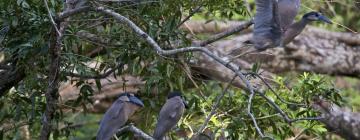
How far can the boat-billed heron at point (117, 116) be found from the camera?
14.5ft

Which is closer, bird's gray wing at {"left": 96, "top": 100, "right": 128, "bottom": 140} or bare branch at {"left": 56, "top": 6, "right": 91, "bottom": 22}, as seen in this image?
bare branch at {"left": 56, "top": 6, "right": 91, "bottom": 22}

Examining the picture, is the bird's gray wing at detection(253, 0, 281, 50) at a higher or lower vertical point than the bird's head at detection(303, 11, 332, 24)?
higher

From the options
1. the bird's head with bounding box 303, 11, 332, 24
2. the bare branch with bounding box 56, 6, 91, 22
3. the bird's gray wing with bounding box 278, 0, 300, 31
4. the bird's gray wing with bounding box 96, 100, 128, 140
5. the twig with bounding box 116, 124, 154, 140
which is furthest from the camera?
the bird's head with bounding box 303, 11, 332, 24

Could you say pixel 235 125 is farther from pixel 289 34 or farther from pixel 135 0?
pixel 135 0

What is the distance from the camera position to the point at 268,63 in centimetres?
784

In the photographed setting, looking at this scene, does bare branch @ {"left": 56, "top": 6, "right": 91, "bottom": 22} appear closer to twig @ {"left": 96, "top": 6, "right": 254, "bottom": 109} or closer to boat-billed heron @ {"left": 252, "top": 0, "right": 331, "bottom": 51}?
twig @ {"left": 96, "top": 6, "right": 254, "bottom": 109}

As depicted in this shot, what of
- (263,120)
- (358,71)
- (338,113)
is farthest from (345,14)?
(263,120)

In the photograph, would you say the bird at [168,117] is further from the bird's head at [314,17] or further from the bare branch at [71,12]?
the bird's head at [314,17]

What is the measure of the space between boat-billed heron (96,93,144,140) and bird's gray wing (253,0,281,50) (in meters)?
0.88

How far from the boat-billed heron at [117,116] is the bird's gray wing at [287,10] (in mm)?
968

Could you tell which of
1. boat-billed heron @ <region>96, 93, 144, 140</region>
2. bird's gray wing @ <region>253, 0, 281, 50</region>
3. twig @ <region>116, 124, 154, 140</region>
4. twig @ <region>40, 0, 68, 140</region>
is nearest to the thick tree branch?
twig @ <region>40, 0, 68, 140</region>

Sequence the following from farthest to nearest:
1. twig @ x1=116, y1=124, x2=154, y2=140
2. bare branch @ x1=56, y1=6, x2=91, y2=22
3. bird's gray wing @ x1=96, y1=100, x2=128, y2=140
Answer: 1. bird's gray wing @ x1=96, y1=100, x2=128, y2=140
2. twig @ x1=116, y1=124, x2=154, y2=140
3. bare branch @ x1=56, y1=6, x2=91, y2=22

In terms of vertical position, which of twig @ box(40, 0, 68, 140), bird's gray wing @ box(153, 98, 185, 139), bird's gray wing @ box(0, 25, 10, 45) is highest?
bird's gray wing @ box(0, 25, 10, 45)

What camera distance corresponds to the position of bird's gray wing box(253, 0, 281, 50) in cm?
404
